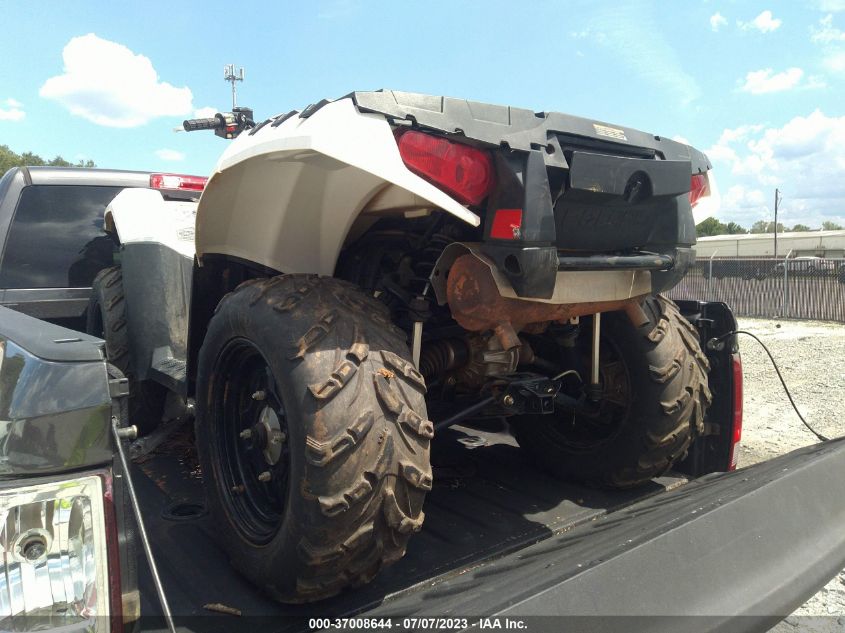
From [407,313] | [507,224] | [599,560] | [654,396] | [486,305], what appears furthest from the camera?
[654,396]

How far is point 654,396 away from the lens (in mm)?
2795

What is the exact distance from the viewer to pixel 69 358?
3.86 feet

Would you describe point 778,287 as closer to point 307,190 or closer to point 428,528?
point 428,528

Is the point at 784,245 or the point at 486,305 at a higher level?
the point at 784,245

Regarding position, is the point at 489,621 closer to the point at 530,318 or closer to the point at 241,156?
the point at 530,318

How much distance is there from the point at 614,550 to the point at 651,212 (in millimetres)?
1292

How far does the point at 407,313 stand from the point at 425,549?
90 cm

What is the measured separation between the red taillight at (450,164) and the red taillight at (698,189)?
1.15m

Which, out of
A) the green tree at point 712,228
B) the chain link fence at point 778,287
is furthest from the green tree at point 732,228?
the chain link fence at point 778,287

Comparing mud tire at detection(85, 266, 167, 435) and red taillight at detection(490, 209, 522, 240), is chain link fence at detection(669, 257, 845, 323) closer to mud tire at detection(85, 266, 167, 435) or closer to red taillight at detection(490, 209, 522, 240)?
mud tire at detection(85, 266, 167, 435)

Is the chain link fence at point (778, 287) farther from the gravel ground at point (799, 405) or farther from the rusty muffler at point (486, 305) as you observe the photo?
the rusty muffler at point (486, 305)

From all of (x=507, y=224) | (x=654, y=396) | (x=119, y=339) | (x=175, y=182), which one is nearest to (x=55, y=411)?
(x=507, y=224)

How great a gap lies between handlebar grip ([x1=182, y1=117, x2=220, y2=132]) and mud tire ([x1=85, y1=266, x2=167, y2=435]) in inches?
71.2

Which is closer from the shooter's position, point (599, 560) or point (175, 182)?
point (599, 560)
